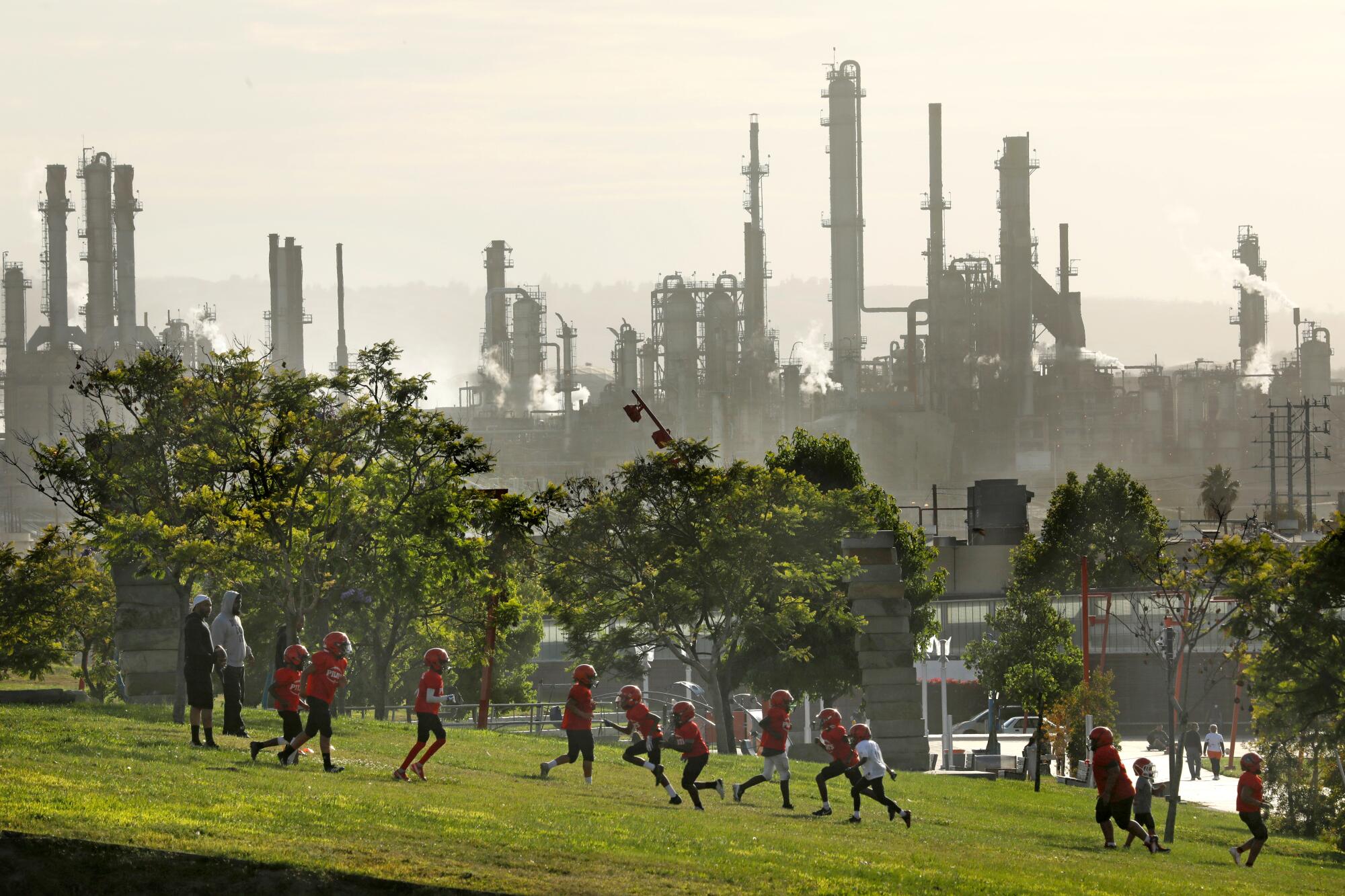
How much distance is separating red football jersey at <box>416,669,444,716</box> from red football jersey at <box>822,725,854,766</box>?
201 inches

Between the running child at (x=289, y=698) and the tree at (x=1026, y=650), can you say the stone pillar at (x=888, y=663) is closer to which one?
the tree at (x=1026, y=650)

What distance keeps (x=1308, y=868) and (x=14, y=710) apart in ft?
61.5

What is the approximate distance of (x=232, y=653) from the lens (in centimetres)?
2170

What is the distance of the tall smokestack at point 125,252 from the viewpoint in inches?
5325

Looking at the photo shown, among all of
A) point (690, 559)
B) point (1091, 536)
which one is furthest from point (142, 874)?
point (1091, 536)

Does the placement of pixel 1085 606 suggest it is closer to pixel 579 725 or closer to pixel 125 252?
pixel 579 725

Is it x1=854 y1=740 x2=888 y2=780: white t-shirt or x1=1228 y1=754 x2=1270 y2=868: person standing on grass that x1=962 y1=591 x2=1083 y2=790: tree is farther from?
x1=854 y1=740 x2=888 y2=780: white t-shirt

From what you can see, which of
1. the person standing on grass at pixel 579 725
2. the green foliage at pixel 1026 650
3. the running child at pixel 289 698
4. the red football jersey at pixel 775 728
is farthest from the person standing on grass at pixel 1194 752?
the running child at pixel 289 698

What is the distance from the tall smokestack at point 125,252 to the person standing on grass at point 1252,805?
4774 inches

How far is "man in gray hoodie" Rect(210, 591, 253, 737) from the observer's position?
21.4 m

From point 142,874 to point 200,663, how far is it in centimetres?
840

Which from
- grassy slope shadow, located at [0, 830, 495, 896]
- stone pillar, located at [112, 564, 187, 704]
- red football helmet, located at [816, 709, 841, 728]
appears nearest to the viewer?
grassy slope shadow, located at [0, 830, 495, 896]

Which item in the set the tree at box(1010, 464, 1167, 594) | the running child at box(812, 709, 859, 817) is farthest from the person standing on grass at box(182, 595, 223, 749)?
the tree at box(1010, 464, 1167, 594)

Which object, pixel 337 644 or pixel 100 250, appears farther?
pixel 100 250
